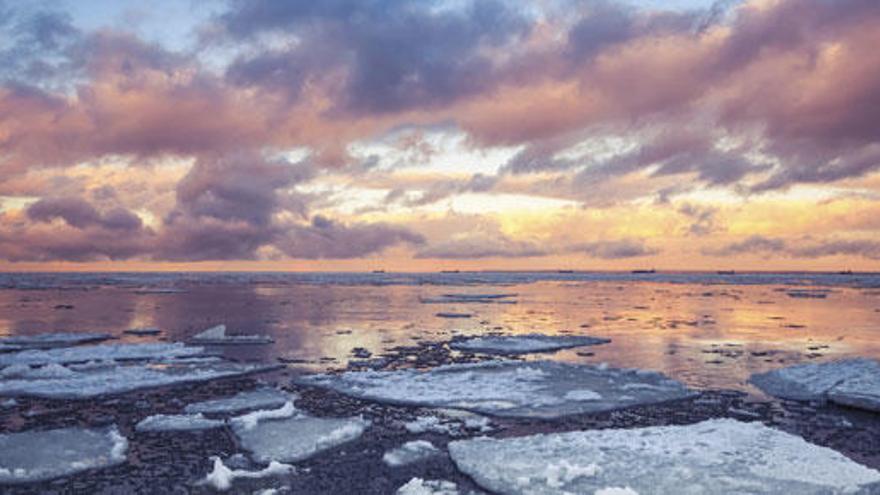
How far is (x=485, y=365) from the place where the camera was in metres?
13.3

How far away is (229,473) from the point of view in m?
6.38

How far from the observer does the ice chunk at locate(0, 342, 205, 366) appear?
46.2ft

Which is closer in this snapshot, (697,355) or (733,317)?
(697,355)

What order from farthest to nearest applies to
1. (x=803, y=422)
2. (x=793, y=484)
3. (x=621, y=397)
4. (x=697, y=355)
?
(x=697, y=355) → (x=621, y=397) → (x=803, y=422) → (x=793, y=484)

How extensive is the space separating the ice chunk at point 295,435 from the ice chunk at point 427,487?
1619 mm

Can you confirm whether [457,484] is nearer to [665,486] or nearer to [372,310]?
[665,486]

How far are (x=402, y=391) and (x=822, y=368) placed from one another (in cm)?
769

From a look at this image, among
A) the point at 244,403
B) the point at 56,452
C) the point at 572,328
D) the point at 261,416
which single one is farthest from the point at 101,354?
the point at 572,328

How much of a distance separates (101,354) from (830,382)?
14.9 m

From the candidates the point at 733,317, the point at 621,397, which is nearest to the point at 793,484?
the point at 621,397

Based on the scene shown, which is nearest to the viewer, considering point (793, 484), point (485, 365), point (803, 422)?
point (793, 484)

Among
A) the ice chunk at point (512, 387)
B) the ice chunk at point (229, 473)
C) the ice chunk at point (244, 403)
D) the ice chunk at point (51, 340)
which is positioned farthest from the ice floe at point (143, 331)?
the ice chunk at point (229, 473)

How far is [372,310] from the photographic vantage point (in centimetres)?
2998

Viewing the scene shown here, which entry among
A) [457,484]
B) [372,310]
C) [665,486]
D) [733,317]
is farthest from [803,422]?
[372,310]
